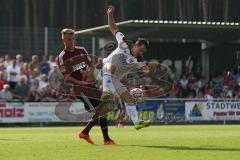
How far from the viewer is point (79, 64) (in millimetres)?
15242

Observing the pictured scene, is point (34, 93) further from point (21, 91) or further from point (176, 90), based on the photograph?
point (176, 90)

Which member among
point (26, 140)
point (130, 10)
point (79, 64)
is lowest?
point (26, 140)

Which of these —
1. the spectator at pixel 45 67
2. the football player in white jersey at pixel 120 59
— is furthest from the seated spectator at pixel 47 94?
the football player in white jersey at pixel 120 59

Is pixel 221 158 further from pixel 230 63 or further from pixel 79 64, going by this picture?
pixel 230 63

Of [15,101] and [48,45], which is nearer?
[15,101]

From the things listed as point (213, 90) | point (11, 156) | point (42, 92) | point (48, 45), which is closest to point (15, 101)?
point (42, 92)

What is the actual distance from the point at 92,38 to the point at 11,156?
863 inches

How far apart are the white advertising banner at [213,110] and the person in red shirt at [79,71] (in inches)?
626

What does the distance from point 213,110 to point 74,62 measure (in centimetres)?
1682

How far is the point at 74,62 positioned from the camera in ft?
49.7

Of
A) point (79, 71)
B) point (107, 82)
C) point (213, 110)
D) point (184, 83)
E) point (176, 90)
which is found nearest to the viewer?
point (79, 71)

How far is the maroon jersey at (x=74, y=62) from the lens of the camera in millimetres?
15086

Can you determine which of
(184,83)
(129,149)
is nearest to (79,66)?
(129,149)

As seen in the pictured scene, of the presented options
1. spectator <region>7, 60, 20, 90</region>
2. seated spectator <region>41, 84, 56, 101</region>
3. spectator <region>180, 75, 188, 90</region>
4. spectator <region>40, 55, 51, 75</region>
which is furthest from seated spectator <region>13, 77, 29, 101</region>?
spectator <region>180, 75, 188, 90</region>
